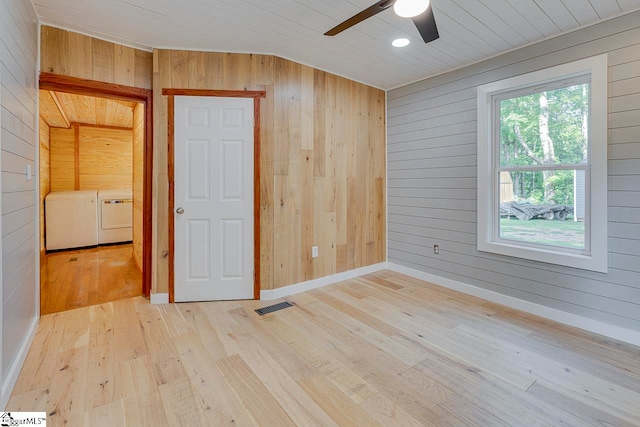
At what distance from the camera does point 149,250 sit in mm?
3061

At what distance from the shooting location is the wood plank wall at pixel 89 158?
585 cm

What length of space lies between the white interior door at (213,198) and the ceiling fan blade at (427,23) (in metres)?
1.73

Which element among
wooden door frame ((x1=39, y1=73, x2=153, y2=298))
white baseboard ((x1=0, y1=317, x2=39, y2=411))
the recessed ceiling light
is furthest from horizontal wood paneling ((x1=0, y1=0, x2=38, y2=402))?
the recessed ceiling light

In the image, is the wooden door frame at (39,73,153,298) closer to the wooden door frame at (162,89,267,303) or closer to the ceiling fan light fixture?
the wooden door frame at (162,89,267,303)

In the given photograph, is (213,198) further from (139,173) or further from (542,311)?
(542,311)

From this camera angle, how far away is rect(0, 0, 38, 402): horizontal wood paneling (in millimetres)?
1633

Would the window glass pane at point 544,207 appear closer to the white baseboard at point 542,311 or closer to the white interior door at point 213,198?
the white baseboard at point 542,311

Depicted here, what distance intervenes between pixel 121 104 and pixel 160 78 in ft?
6.82

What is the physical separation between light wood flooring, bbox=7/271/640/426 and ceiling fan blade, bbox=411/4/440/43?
85.3 inches

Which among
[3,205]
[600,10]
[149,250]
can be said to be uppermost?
[600,10]

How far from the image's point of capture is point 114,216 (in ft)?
18.9

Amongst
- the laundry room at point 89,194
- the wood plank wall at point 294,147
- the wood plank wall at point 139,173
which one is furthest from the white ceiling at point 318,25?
the laundry room at point 89,194

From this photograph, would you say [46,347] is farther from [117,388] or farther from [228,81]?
[228,81]

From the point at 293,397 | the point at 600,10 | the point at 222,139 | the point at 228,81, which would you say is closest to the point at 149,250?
the point at 222,139
